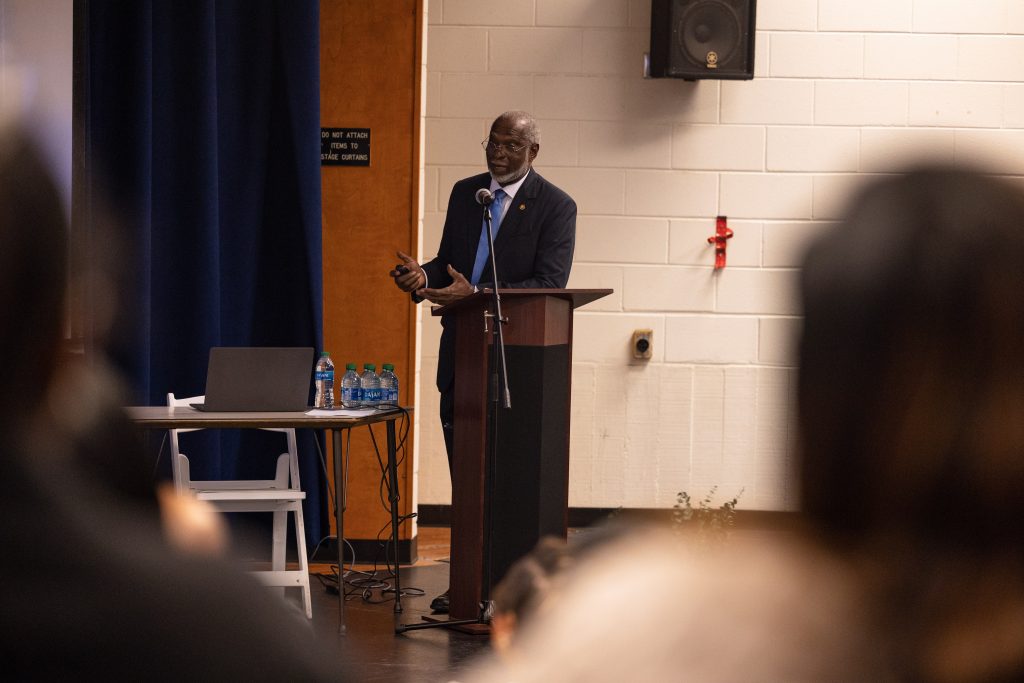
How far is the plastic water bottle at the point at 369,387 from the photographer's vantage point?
4070 mm

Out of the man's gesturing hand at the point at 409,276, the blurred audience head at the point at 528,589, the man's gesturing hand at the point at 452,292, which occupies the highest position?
the man's gesturing hand at the point at 409,276

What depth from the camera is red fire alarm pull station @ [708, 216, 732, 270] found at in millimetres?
5613

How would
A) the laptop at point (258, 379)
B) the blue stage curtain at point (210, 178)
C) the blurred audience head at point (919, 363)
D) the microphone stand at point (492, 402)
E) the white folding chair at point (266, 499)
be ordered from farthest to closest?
the blue stage curtain at point (210, 178)
the white folding chair at point (266, 499)
the laptop at point (258, 379)
the microphone stand at point (492, 402)
the blurred audience head at point (919, 363)

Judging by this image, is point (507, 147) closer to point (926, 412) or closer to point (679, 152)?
point (679, 152)

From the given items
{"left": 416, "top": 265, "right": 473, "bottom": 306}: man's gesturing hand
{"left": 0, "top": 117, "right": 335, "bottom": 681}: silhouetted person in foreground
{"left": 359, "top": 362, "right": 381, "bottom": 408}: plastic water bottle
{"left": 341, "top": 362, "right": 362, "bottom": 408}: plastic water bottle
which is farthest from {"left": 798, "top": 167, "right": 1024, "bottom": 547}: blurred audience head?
{"left": 341, "top": 362, "right": 362, "bottom": 408}: plastic water bottle

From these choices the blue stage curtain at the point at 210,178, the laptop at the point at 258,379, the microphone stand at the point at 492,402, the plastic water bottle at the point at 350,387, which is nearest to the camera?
the microphone stand at the point at 492,402

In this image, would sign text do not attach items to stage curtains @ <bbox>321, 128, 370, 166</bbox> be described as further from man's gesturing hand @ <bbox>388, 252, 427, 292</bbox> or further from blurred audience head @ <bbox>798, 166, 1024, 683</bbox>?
blurred audience head @ <bbox>798, 166, 1024, 683</bbox>

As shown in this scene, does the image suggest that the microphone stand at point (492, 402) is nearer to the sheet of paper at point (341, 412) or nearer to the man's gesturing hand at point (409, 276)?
the man's gesturing hand at point (409, 276)

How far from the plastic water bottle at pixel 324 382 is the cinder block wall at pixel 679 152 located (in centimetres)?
135

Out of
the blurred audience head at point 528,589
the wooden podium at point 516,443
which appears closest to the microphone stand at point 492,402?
the wooden podium at point 516,443

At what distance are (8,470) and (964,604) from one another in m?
0.54

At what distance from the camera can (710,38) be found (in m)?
5.25

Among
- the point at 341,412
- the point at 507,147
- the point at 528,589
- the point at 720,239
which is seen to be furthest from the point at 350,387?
the point at 528,589

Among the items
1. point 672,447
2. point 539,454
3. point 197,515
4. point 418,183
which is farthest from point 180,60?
point 197,515
